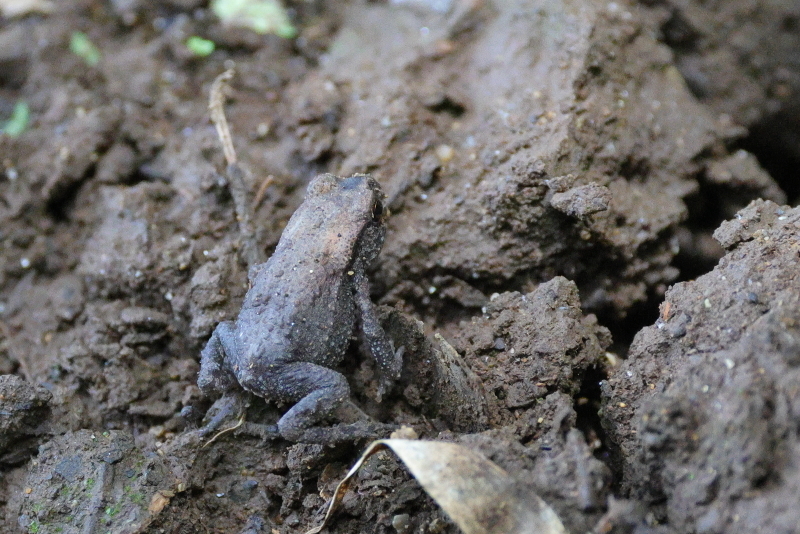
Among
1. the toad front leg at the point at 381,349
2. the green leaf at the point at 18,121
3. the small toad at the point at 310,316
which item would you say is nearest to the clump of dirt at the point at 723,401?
the toad front leg at the point at 381,349

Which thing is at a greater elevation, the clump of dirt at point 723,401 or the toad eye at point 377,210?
the clump of dirt at point 723,401

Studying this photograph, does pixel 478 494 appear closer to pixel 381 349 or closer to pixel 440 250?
pixel 381 349

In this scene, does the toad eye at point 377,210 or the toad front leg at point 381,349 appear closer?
the toad front leg at point 381,349

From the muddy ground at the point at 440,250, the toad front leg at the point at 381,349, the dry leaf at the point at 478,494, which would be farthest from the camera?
the toad front leg at the point at 381,349

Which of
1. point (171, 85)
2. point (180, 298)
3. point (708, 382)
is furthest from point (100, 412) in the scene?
point (708, 382)

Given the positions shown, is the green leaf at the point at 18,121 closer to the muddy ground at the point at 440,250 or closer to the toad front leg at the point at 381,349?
the muddy ground at the point at 440,250

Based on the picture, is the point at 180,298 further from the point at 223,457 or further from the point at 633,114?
the point at 633,114
